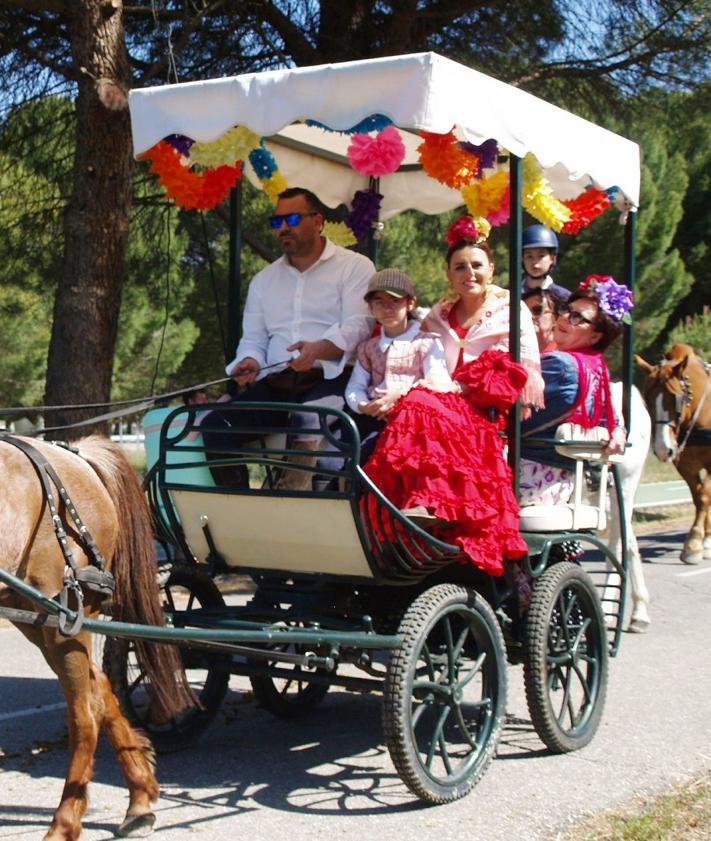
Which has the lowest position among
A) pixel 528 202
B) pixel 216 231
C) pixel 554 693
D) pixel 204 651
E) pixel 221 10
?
pixel 554 693

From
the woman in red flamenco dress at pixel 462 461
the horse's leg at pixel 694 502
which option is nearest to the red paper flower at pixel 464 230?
the woman in red flamenco dress at pixel 462 461

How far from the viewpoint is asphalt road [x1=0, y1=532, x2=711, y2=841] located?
4.36 m

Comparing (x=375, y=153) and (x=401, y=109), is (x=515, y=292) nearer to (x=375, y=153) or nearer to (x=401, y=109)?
(x=401, y=109)

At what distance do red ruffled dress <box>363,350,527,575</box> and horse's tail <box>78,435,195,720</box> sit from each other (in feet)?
3.09

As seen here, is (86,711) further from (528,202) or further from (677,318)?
(677,318)

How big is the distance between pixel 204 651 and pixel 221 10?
254 inches

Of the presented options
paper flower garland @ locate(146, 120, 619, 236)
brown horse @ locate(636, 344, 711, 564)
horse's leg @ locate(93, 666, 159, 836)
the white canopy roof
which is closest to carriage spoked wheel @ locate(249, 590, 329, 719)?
horse's leg @ locate(93, 666, 159, 836)

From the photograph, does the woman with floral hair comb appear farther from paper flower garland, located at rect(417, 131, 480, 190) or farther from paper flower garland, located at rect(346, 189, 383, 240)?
paper flower garland, located at rect(346, 189, 383, 240)

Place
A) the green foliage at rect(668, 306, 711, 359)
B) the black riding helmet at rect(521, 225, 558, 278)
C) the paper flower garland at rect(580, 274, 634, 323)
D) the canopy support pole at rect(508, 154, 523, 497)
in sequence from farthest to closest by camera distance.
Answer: the green foliage at rect(668, 306, 711, 359) < the black riding helmet at rect(521, 225, 558, 278) < the paper flower garland at rect(580, 274, 634, 323) < the canopy support pole at rect(508, 154, 523, 497)

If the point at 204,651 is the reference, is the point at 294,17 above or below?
above

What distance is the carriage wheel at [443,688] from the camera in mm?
4410

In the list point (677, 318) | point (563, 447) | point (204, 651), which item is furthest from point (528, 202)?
point (677, 318)

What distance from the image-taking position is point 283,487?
5117 mm

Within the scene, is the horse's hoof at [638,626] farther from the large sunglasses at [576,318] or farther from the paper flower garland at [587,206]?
the paper flower garland at [587,206]
